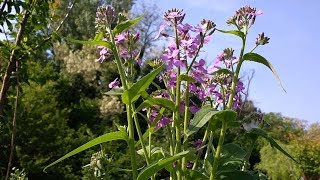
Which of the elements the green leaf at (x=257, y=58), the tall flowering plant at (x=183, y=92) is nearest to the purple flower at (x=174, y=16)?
the tall flowering plant at (x=183, y=92)

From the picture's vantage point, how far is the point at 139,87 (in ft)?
4.07

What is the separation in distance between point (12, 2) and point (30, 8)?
134 mm

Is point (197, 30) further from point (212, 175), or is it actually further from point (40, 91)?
point (40, 91)

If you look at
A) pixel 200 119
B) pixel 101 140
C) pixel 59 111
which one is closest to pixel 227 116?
pixel 200 119

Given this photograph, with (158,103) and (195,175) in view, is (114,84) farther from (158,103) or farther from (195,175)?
(195,175)

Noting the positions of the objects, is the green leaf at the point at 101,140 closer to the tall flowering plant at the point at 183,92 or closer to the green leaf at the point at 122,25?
the tall flowering plant at the point at 183,92

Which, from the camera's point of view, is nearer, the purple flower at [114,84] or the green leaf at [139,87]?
the green leaf at [139,87]

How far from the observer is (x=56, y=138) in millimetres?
8875

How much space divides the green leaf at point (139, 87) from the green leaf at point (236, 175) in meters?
0.33

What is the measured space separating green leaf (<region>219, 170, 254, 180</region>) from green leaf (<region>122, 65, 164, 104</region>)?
329 millimetres

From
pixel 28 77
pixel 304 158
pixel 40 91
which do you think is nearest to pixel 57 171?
pixel 40 91

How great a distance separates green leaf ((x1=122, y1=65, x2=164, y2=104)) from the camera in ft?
3.97

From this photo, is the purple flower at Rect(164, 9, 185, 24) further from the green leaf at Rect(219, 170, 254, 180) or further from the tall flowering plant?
the green leaf at Rect(219, 170, 254, 180)

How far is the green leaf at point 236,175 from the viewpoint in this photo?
54.5 inches
